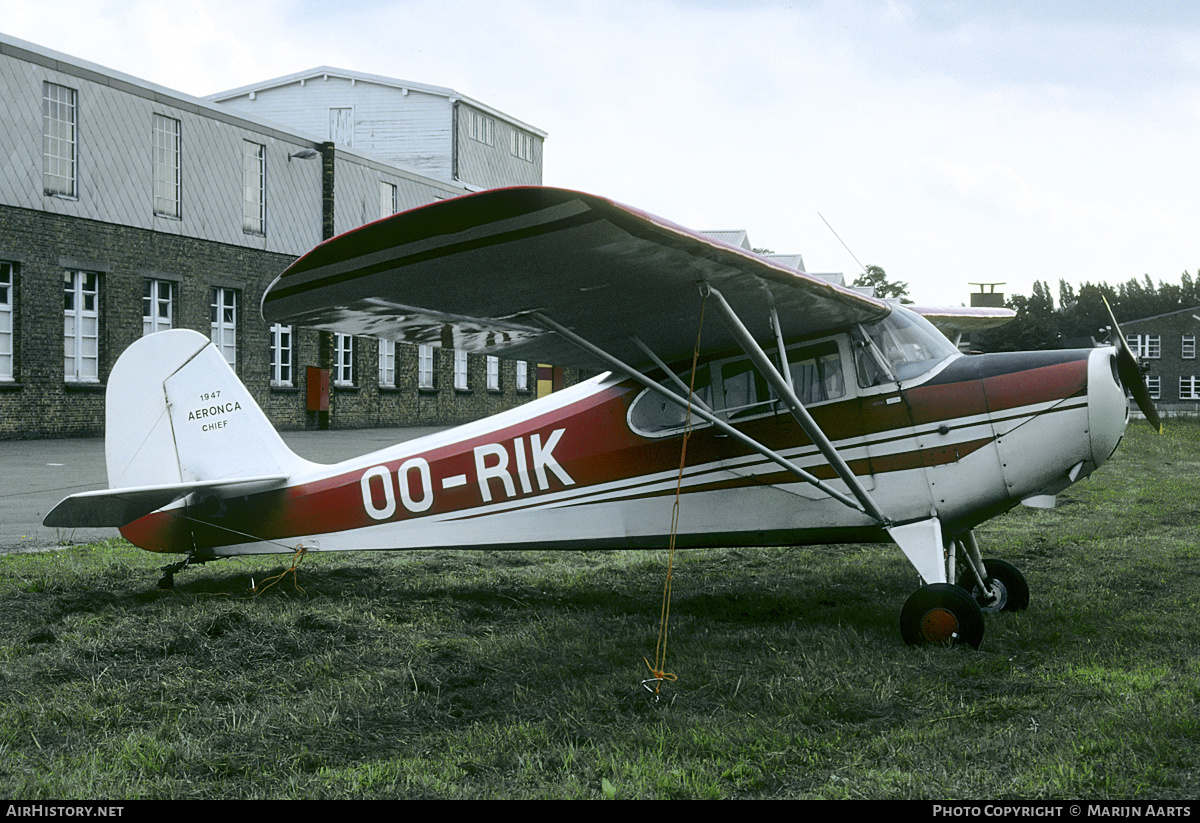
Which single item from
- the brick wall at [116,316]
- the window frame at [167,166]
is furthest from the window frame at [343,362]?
the window frame at [167,166]

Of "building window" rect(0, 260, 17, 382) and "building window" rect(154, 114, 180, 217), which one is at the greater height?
"building window" rect(154, 114, 180, 217)

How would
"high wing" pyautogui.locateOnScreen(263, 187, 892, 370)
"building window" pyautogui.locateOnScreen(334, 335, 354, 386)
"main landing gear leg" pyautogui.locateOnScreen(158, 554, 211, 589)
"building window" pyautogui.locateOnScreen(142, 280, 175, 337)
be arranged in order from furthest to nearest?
"building window" pyautogui.locateOnScreen(334, 335, 354, 386)
"building window" pyautogui.locateOnScreen(142, 280, 175, 337)
"main landing gear leg" pyautogui.locateOnScreen(158, 554, 211, 589)
"high wing" pyautogui.locateOnScreen(263, 187, 892, 370)

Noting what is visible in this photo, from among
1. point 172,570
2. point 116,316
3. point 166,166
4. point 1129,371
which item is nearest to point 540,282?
point 1129,371

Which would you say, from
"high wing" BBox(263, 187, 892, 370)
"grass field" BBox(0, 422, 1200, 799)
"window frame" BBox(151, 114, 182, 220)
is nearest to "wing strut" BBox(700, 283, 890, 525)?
"high wing" BBox(263, 187, 892, 370)

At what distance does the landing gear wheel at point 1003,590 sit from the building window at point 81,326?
2215cm

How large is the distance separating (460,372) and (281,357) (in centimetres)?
931

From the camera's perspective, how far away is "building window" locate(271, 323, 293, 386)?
29188mm

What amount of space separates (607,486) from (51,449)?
17320 mm

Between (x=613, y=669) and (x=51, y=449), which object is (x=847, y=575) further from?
(x=51, y=449)

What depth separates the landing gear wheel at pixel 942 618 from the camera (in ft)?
17.8

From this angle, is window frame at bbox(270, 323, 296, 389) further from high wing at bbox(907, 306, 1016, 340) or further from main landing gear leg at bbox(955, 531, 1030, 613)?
main landing gear leg at bbox(955, 531, 1030, 613)

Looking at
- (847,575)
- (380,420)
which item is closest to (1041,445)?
(847,575)

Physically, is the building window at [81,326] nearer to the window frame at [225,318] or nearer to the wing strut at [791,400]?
the window frame at [225,318]

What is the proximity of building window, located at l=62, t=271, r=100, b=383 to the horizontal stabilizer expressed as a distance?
60.2ft
